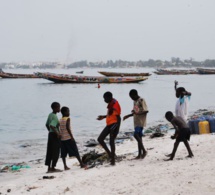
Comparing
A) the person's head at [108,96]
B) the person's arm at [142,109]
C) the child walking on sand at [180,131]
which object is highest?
the person's head at [108,96]

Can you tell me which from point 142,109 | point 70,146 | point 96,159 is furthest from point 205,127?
point 70,146

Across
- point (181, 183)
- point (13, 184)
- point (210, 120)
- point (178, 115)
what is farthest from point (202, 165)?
point (210, 120)

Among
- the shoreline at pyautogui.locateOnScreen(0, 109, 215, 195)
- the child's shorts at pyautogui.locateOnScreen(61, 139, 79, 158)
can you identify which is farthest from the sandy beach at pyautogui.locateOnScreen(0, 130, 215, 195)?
the child's shorts at pyautogui.locateOnScreen(61, 139, 79, 158)

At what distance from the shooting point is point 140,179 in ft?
19.0

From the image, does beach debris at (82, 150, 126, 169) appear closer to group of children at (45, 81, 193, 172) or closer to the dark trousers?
group of children at (45, 81, 193, 172)

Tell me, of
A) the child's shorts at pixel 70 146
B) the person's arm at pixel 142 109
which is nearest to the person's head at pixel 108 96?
the person's arm at pixel 142 109

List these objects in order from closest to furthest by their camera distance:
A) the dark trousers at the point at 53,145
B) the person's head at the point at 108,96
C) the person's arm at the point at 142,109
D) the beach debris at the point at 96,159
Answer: the person's head at the point at 108,96
the dark trousers at the point at 53,145
the person's arm at the point at 142,109
the beach debris at the point at 96,159

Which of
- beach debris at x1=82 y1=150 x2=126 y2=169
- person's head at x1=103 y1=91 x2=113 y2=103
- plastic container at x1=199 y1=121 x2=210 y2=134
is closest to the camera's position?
person's head at x1=103 y1=91 x2=113 y2=103

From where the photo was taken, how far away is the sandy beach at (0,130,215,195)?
5.25 m

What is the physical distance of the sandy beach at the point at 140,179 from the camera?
207 inches

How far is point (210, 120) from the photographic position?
387 inches

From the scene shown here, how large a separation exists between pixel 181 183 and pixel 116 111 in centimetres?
203

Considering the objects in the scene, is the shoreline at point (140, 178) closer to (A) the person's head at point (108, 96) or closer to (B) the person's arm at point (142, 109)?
(B) the person's arm at point (142, 109)

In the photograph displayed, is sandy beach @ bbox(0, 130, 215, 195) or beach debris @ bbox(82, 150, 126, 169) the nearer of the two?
sandy beach @ bbox(0, 130, 215, 195)
